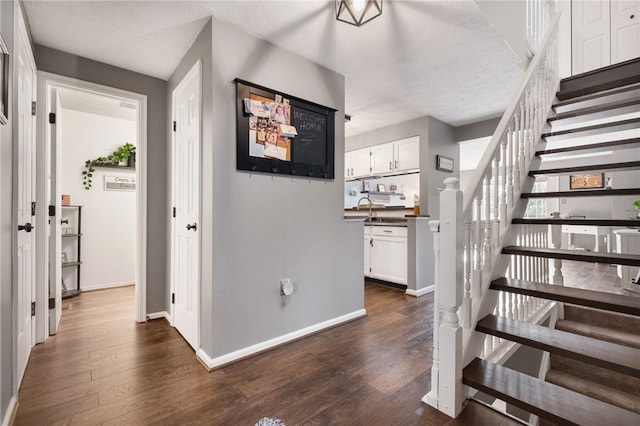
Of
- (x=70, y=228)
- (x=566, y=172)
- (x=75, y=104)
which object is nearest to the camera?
(x=566, y=172)

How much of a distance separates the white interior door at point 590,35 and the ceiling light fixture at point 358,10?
139 inches

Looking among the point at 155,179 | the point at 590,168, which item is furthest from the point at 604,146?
the point at 155,179

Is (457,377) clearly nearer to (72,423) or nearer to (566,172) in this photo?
(566,172)

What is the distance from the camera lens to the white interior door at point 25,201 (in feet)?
5.60

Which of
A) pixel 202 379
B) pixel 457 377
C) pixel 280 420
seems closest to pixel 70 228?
pixel 202 379

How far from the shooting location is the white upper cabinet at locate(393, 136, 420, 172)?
12.9 ft

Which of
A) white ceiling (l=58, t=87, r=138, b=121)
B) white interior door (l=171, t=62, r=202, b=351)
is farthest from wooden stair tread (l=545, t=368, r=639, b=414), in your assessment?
white ceiling (l=58, t=87, r=138, b=121)

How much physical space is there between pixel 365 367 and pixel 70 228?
12.9 feet

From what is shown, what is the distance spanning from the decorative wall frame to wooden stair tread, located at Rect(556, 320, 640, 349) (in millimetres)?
4212

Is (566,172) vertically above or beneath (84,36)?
beneath

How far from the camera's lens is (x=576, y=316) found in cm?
279

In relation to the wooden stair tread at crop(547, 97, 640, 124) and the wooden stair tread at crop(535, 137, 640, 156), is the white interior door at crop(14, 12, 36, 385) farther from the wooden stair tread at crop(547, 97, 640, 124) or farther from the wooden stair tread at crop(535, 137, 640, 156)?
the wooden stair tread at crop(547, 97, 640, 124)

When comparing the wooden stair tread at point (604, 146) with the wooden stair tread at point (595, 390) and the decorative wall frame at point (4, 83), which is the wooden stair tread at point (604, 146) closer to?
the wooden stair tread at point (595, 390)

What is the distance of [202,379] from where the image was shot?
Answer: 5.88ft
